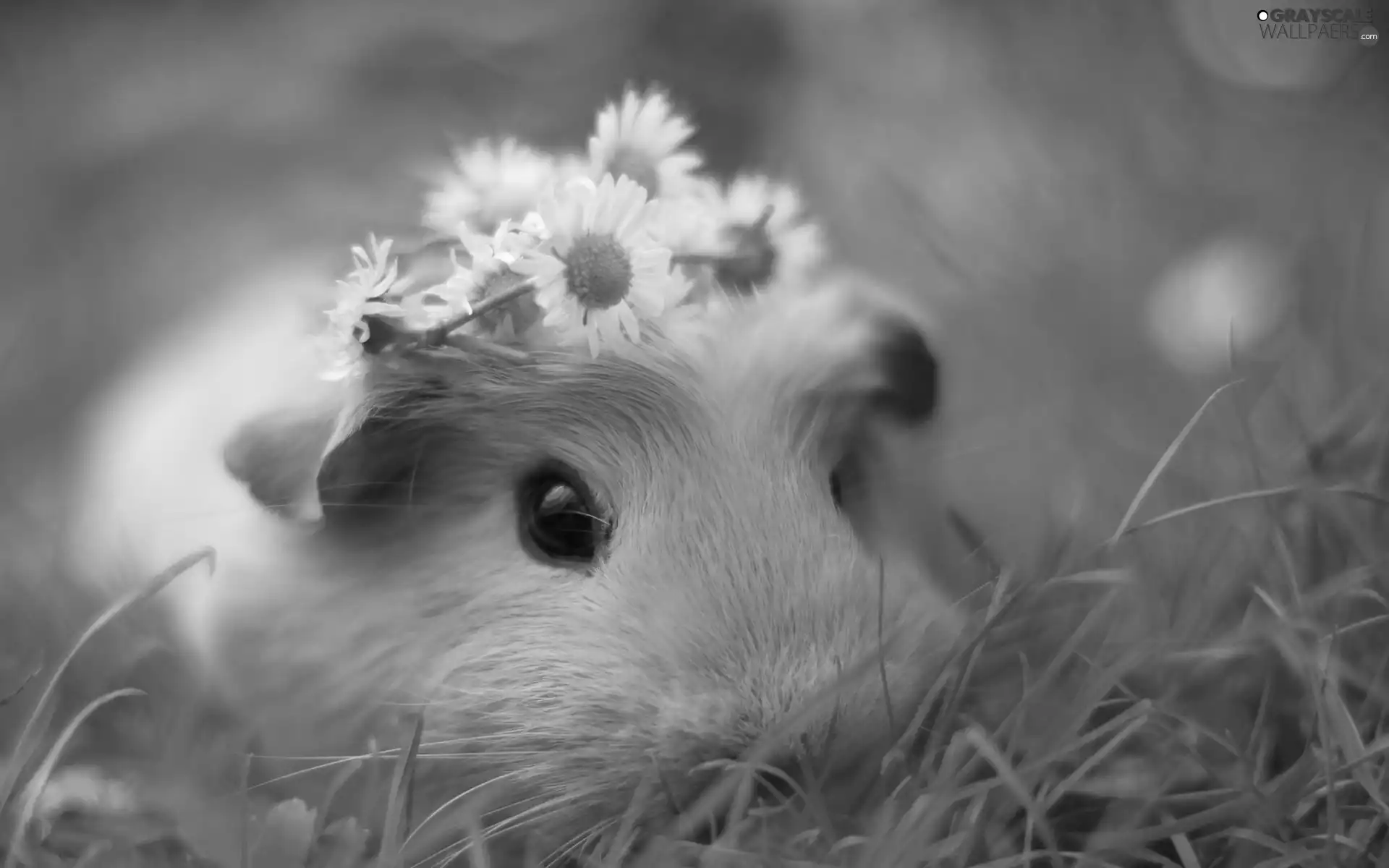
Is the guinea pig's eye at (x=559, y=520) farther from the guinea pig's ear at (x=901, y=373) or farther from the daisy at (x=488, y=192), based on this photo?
the guinea pig's ear at (x=901, y=373)

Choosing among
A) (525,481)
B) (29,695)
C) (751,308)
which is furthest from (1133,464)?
(29,695)

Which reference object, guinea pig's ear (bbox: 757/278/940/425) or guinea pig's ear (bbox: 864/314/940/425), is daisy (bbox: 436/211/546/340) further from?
guinea pig's ear (bbox: 864/314/940/425)

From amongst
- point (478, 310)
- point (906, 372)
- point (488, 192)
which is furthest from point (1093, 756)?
point (488, 192)

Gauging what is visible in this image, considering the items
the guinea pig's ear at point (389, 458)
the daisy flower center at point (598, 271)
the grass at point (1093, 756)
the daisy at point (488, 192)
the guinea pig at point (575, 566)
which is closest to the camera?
the grass at point (1093, 756)

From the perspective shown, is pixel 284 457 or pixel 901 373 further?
pixel 901 373

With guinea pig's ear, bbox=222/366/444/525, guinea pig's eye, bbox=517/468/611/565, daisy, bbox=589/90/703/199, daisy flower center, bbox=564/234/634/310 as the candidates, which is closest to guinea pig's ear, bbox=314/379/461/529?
guinea pig's ear, bbox=222/366/444/525

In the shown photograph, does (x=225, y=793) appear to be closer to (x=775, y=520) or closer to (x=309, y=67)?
(x=775, y=520)

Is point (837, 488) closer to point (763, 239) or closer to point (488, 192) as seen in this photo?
point (763, 239)

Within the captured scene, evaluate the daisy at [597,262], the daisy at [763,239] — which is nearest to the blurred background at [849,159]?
the daisy at [763,239]
